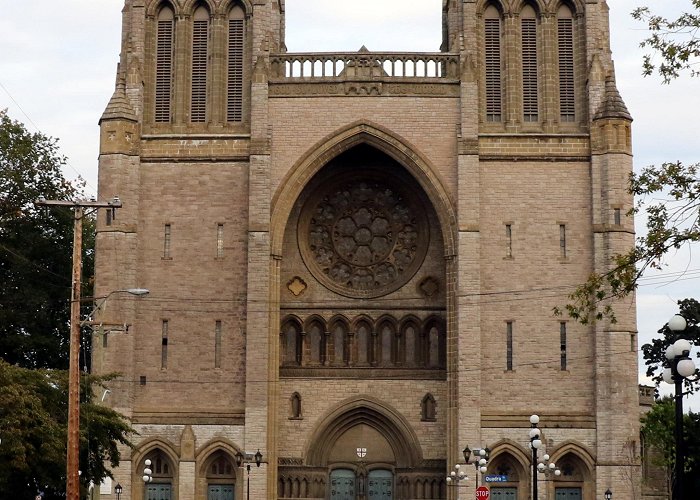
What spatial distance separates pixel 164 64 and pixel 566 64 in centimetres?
1378

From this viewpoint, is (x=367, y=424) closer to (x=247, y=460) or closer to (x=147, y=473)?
(x=247, y=460)

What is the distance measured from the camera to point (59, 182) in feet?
179

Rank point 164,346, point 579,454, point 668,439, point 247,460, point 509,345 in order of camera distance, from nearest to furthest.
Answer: point 247,460 → point 579,454 → point 509,345 → point 164,346 → point 668,439

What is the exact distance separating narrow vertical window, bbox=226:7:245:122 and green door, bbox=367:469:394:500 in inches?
511

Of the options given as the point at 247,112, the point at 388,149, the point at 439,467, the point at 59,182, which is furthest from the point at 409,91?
the point at 59,182

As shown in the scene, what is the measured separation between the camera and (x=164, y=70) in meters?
46.9

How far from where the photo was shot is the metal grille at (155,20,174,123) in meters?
46.5

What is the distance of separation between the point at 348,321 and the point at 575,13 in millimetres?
13094

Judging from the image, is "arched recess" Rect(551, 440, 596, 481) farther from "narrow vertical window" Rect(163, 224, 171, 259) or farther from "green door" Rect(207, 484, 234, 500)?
"narrow vertical window" Rect(163, 224, 171, 259)

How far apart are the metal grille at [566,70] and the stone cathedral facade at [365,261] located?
77 millimetres

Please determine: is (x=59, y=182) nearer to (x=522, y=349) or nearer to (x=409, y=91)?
(x=409, y=91)

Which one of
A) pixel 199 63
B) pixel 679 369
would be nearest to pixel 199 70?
pixel 199 63

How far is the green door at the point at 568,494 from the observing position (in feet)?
144

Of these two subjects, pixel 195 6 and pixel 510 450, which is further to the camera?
pixel 195 6
